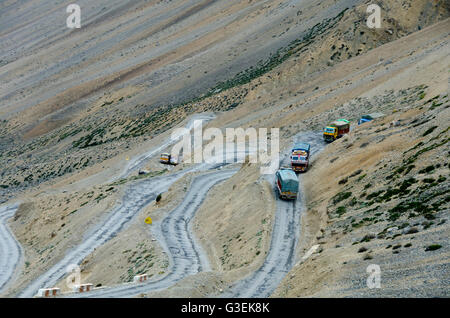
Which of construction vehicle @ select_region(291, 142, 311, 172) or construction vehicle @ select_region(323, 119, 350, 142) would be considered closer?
construction vehicle @ select_region(291, 142, 311, 172)

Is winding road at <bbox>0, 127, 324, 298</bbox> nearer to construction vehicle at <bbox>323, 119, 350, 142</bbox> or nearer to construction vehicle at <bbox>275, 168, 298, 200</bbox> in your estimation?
construction vehicle at <bbox>275, 168, 298, 200</bbox>

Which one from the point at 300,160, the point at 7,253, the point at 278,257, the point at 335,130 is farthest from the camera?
the point at 335,130

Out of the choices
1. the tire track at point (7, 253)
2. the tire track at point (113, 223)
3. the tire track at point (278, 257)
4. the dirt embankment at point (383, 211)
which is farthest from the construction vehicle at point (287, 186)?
the tire track at point (7, 253)

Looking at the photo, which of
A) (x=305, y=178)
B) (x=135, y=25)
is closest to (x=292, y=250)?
(x=305, y=178)

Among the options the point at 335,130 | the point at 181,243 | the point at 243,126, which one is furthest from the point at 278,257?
the point at 243,126

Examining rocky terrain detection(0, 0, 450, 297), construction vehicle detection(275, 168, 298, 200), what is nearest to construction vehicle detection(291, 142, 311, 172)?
rocky terrain detection(0, 0, 450, 297)

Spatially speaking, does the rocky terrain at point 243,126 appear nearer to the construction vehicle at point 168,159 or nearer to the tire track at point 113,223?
the tire track at point 113,223

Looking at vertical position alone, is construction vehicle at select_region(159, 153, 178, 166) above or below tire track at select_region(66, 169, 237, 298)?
below

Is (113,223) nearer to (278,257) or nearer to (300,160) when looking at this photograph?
(300,160)

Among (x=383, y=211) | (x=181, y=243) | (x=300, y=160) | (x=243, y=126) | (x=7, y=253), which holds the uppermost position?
(x=383, y=211)
